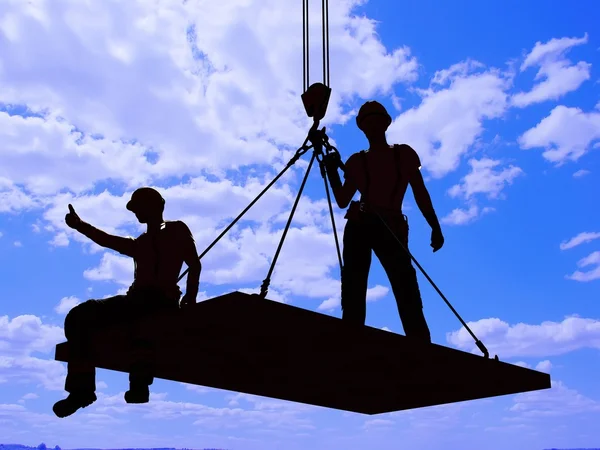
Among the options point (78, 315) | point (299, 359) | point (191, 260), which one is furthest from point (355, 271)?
point (78, 315)

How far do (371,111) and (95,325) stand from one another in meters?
3.38

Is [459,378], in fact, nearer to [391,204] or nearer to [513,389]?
[513,389]

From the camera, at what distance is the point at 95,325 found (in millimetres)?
6633

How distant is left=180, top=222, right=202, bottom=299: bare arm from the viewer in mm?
6758

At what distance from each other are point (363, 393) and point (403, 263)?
1854 millimetres

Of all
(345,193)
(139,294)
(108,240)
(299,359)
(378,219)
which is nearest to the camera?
(139,294)

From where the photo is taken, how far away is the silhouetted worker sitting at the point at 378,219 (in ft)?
25.2

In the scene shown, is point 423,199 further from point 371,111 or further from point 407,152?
point 371,111

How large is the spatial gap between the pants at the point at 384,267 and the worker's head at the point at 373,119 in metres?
0.89

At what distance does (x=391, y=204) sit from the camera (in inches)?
304

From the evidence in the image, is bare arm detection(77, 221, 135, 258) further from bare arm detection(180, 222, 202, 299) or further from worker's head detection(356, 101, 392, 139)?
worker's head detection(356, 101, 392, 139)

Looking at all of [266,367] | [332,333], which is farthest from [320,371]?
[332,333]

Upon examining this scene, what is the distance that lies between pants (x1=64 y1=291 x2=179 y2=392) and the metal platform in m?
0.11

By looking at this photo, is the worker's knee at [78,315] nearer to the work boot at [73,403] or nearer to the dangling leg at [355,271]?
the work boot at [73,403]
